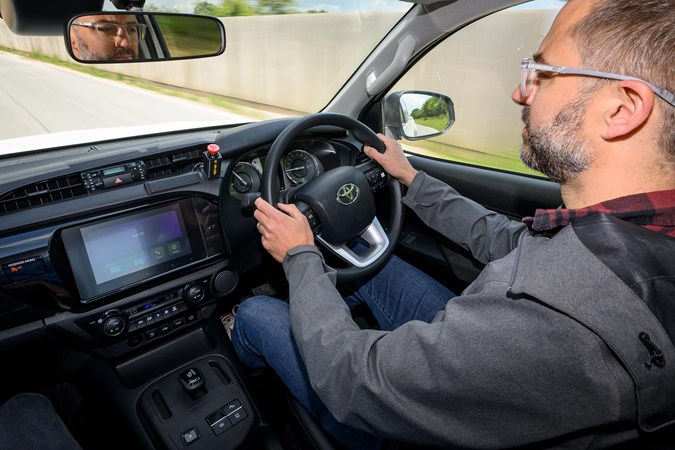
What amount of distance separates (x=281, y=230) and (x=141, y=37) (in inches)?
42.8

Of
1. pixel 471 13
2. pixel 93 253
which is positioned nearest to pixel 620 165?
pixel 471 13

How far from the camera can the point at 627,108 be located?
1.04m

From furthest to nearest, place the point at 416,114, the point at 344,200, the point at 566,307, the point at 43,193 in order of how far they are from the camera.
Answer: the point at 416,114, the point at 344,200, the point at 43,193, the point at 566,307

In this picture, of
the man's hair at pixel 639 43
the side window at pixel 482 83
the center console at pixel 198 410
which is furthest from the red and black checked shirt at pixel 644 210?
the side window at pixel 482 83

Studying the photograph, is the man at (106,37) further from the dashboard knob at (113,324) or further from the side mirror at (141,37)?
the dashboard knob at (113,324)

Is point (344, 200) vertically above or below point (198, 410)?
above

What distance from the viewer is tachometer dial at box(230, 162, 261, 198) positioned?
2.05 m

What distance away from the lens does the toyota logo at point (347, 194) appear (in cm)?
192

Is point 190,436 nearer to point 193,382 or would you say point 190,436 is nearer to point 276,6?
point 193,382

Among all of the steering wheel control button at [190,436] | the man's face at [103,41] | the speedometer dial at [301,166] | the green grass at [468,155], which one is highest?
the man's face at [103,41]

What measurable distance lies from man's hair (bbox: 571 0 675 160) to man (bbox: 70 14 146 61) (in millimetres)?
1562

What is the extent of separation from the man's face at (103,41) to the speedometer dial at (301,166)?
0.81 m

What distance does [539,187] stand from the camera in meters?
2.38

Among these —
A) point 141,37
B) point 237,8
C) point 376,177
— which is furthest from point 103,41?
point 237,8
